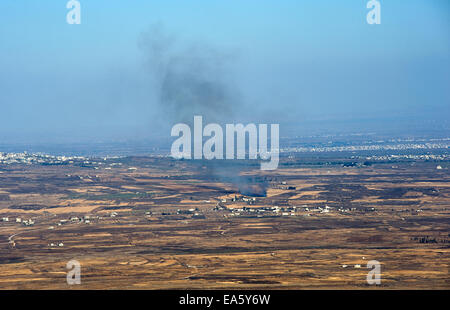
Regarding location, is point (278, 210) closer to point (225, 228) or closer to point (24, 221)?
point (225, 228)

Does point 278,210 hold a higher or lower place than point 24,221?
higher

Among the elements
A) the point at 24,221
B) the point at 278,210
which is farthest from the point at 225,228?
the point at 24,221

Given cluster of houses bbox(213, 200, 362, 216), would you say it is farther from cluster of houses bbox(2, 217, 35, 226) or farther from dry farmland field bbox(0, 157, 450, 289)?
cluster of houses bbox(2, 217, 35, 226)

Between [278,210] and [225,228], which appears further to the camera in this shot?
[278,210]

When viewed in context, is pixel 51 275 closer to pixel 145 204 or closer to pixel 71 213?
pixel 71 213

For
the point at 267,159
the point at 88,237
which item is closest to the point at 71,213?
the point at 88,237

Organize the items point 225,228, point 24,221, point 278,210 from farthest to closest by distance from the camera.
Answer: point 278,210 < point 24,221 < point 225,228

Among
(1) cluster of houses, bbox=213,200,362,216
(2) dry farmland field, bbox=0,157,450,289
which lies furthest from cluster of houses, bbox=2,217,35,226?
(1) cluster of houses, bbox=213,200,362,216

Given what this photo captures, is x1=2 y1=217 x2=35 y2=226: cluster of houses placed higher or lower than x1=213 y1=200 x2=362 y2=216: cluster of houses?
lower

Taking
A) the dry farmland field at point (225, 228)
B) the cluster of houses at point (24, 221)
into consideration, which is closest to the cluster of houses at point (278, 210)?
the dry farmland field at point (225, 228)

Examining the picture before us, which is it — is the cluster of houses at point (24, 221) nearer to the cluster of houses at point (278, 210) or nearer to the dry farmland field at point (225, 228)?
the dry farmland field at point (225, 228)
